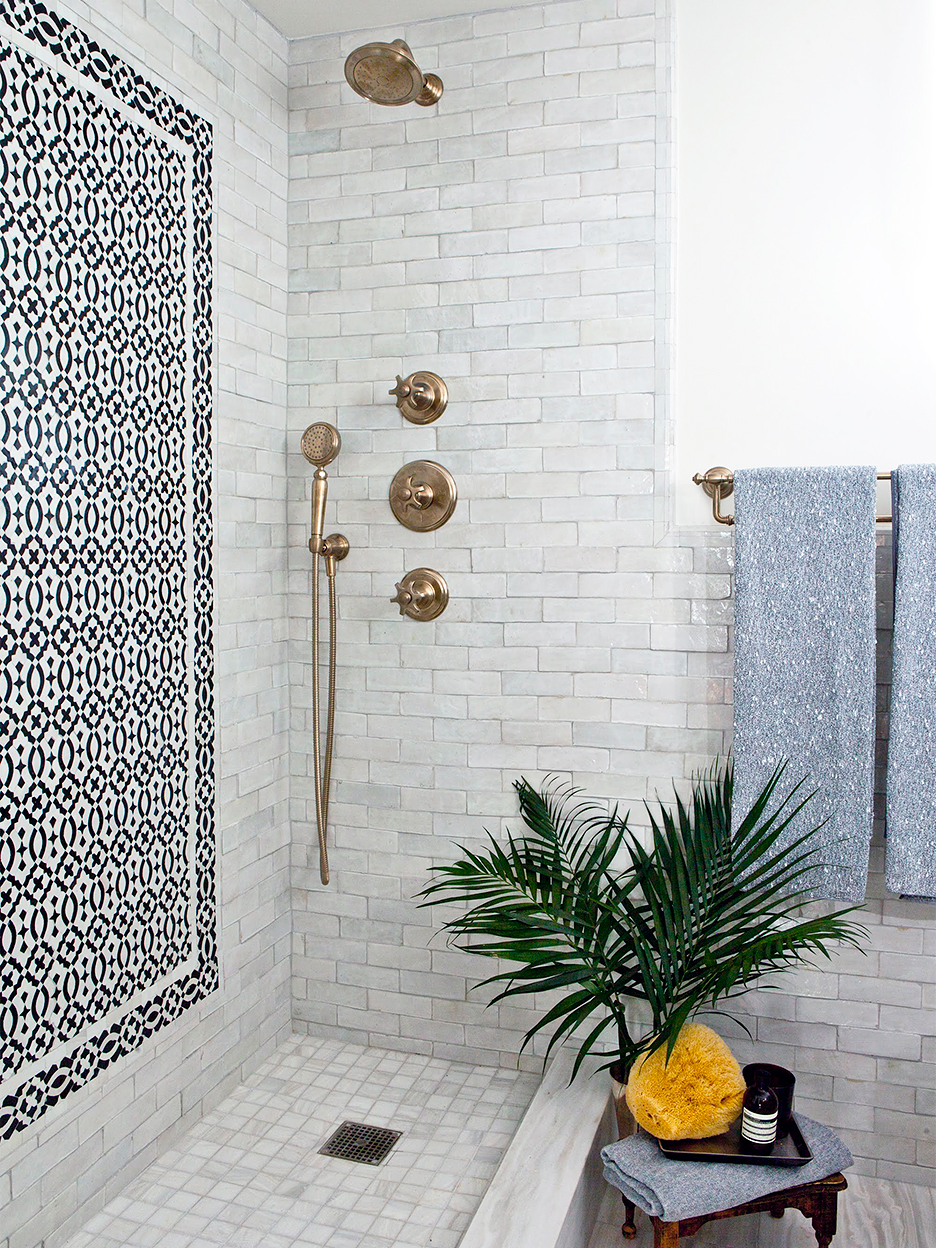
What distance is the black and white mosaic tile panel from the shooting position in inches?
61.4

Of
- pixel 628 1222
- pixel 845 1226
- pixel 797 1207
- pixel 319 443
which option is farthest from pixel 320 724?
pixel 845 1226

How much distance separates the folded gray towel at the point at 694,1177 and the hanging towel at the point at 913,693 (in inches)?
20.1

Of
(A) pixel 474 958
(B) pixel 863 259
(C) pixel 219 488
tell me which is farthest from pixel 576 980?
(B) pixel 863 259

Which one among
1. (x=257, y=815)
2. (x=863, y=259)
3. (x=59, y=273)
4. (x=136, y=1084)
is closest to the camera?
(x=59, y=273)

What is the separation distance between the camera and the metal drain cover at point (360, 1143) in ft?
6.37

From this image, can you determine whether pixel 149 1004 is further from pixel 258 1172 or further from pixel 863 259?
pixel 863 259

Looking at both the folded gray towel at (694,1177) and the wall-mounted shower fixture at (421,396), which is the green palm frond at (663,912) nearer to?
the folded gray towel at (694,1177)

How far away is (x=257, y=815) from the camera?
2301 millimetres

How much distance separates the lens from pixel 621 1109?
1.95 metres

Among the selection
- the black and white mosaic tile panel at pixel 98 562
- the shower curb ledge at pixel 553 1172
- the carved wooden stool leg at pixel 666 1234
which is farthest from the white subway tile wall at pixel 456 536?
the carved wooden stool leg at pixel 666 1234

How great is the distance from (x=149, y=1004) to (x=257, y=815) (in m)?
0.51

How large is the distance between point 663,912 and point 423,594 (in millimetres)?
877

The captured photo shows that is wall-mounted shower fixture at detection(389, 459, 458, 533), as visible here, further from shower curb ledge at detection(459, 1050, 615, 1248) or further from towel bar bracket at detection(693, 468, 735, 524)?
shower curb ledge at detection(459, 1050, 615, 1248)

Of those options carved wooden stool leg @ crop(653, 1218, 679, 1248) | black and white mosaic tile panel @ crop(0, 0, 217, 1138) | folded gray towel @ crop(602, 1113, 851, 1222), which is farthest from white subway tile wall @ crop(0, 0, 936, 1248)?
carved wooden stool leg @ crop(653, 1218, 679, 1248)
